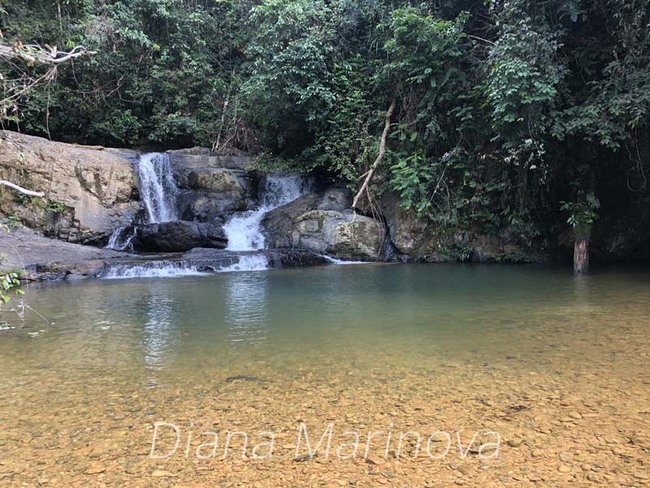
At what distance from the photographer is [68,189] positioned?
14305 mm

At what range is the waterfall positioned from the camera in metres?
15.9

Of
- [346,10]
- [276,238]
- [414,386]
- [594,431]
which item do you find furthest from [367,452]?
[346,10]

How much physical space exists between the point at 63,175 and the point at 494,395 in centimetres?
1442

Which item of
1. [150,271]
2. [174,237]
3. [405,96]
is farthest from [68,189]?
[405,96]

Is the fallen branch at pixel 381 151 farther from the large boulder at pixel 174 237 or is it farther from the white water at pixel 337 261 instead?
the large boulder at pixel 174 237

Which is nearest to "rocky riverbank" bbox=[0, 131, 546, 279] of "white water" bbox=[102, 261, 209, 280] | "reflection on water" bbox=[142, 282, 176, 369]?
"white water" bbox=[102, 261, 209, 280]

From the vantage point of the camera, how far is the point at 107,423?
328 cm

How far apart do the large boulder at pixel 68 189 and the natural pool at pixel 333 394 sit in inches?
306

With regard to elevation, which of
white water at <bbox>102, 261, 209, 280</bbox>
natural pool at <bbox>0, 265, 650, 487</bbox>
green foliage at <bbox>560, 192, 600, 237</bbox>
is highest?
green foliage at <bbox>560, 192, 600, 237</bbox>

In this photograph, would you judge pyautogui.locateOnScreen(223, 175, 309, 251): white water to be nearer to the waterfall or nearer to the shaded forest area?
the shaded forest area

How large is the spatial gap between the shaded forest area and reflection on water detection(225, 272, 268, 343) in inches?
129

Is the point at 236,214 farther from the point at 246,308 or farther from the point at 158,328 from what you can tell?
the point at 158,328

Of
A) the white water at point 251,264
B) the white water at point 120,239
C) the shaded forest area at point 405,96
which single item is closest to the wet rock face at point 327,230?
the shaded forest area at point 405,96

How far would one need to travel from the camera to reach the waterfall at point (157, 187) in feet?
52.1
